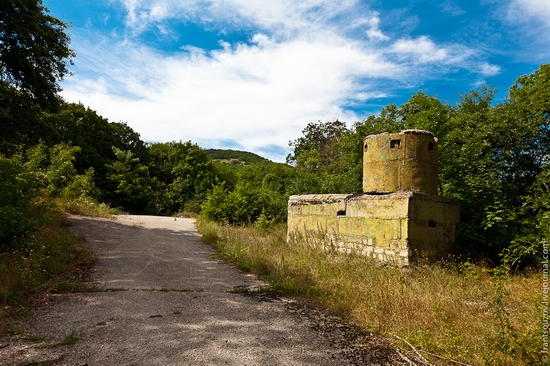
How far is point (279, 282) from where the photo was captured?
5957 mm

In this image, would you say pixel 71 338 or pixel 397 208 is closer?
pixel 71 338

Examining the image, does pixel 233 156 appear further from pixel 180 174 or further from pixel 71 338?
pixel 71 338

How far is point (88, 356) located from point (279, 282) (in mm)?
3425

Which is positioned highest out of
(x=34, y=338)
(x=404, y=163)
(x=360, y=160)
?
(x=360, y=160)

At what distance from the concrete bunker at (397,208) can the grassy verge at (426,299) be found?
39 cm

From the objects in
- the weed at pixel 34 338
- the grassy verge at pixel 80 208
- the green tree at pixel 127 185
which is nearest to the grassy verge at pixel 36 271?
the weed at pixel 34 338

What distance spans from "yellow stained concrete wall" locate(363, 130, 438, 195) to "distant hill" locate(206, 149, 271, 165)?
65.3m

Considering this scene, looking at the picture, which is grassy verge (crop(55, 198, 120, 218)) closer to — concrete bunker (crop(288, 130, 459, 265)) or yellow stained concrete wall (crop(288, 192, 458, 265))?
yellow stained concrete wall (crop(288, 192, 458, 265))

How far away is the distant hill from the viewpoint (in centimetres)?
7362

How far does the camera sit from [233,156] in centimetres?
7775

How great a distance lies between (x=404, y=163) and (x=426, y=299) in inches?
131

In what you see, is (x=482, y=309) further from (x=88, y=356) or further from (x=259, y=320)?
(x=88, y=356)

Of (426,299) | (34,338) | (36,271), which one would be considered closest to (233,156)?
(36,271)

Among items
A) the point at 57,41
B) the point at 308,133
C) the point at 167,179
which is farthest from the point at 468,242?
the point at 167,179
